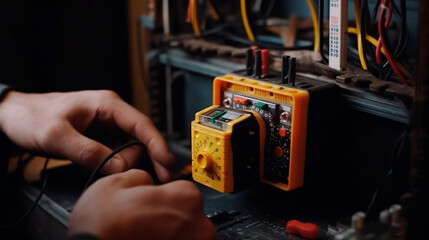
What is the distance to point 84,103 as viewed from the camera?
47.7 inches

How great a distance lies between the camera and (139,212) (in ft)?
2.76

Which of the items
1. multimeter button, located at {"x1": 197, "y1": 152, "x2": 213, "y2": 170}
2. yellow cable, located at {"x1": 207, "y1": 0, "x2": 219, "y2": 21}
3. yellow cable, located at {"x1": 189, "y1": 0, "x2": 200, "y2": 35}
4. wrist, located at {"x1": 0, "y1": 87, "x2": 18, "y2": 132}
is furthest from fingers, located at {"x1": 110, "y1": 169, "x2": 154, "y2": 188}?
yellow cable, located at {"x1": 207, "y1": 0, "x2": 219, "y2": 21}

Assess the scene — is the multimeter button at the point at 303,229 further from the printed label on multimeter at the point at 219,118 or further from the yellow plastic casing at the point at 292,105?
the printed label on multimeter at the point at 219,118

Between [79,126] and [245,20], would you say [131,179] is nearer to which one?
[79,126]

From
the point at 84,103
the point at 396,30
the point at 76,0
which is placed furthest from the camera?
the point at 76,0

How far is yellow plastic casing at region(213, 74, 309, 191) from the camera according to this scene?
3.33ft

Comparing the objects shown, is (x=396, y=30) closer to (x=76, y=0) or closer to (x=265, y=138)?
(x=265, y=138)

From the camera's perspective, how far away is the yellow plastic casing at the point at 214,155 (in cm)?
102

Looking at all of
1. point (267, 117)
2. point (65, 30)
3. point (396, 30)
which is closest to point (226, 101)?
point (267, 117)

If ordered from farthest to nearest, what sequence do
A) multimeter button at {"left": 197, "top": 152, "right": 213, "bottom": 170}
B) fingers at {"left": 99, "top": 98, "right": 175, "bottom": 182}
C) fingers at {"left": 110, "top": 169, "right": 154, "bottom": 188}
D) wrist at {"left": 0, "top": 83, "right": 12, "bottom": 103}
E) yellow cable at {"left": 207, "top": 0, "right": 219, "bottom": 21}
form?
1. yellow cable at {"left": 207, "top": 0, "right": 219, "bottom": 21}
2. wrist at {"left": 0, "top": 83, "right": 12, "bottom": 103}
3. fingers at {"left": 99, "top": 98, "right": 175, "bottom": 182}
4. multimeter button at {"left": 197, "top": 152, "right": 213, "bottom": 170}
5. fingers at {"left": 110, "top": 169, "right": 154, "bottom": 188}

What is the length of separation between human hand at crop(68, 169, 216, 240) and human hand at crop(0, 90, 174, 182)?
0.63 ft

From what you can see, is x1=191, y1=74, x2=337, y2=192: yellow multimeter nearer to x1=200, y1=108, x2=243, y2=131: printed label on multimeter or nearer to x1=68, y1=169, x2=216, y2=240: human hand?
x1=200, y1=108, x2=243, y2=131: printed label on multimeter

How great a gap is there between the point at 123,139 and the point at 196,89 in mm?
295

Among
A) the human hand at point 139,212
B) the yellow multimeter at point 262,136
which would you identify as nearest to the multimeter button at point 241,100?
the yellow multimeter at point 262,136
